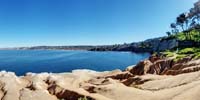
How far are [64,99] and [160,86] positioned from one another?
48.4ft

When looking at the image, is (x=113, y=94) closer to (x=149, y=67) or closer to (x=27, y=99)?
(x=27, y=99)

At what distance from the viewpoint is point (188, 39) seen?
120 m

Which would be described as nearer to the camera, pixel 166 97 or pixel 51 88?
pixel 166 97

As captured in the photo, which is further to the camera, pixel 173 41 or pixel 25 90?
pixel 173 41

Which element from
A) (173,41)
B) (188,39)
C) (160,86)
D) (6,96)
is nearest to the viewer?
(160,86)

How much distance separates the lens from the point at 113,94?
3167 cm

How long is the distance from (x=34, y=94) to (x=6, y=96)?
4.93m

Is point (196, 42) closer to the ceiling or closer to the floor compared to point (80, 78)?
closer to the ceiling

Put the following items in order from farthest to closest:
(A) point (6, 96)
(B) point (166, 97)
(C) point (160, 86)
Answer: (A) point (6, 96), (C) point (160, 86), (B) point (166, 97)

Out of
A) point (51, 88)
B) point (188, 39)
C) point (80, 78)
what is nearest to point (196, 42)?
point (188, 39)

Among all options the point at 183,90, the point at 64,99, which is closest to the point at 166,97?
the point at 183,90

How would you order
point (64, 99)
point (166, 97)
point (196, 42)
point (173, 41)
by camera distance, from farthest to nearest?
1. point (173, 41)
2. point (196, 42)
3. point (64, 99)
4. point (166, 97)

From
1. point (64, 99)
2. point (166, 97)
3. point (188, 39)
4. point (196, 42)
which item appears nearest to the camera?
point (166, 97)

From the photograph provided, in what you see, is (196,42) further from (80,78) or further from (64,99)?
(64,99)
